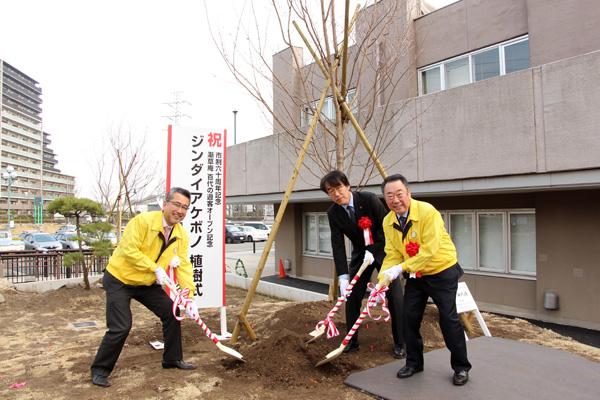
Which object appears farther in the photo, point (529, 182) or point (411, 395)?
point (529, 182)

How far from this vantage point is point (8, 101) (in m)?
82.8

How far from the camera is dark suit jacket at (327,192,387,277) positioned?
14.1 feet

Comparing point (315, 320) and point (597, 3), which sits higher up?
point (597, 3)

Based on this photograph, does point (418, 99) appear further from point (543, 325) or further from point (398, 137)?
point (543, 325)

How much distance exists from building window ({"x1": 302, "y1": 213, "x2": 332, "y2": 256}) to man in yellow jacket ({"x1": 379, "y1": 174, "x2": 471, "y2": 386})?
8395mm

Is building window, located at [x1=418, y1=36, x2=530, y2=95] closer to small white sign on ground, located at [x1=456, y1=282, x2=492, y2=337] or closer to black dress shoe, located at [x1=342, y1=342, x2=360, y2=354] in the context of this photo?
small white sign on ground, located at [x1=456, y1=282, x2=492, y2=337]

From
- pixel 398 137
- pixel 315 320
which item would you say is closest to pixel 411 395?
pixel 315 320

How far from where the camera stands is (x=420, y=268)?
11.0ft

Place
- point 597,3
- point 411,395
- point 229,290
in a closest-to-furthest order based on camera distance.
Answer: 1. point 411,395
2. point 597,3
3. point 229,290

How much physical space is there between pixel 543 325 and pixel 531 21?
5.62m

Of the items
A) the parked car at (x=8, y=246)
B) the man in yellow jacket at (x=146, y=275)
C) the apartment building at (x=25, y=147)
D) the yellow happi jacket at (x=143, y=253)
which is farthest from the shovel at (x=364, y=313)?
the apartment building at (x=25, y=147)

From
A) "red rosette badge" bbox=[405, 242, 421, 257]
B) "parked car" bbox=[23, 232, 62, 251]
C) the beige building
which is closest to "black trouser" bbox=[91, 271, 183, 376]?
"red rosette badge" bbox=[405, 242, 421, 257]

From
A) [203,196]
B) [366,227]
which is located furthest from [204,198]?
[366,227]

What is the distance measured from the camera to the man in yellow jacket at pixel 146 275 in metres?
3.70
